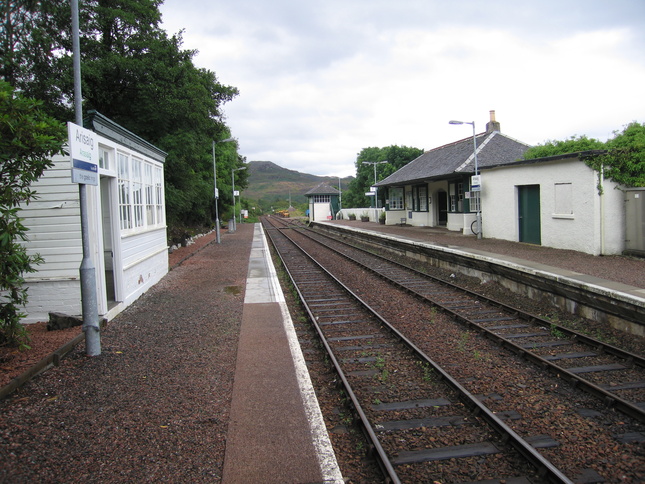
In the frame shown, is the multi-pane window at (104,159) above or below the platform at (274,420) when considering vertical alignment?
above

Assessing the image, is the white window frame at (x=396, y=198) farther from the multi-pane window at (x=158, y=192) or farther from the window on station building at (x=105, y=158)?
the window on station building at (x=105, y=158)

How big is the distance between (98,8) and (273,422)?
746 inches

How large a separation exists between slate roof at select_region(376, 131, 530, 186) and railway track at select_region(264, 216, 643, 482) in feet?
45.8

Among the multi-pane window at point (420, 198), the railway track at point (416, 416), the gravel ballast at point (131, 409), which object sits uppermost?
the multi-pane window at point (420, 198)

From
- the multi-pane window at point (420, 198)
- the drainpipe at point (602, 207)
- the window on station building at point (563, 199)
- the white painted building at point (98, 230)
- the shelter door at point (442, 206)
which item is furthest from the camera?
the multi-pane window at point (420, 198)

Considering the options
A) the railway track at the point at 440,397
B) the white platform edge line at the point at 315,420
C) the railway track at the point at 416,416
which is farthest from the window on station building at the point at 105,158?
the railway track at the point at 416,416

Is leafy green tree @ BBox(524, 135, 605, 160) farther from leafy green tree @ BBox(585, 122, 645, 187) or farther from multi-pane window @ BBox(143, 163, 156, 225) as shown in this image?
multi-pane window @ BBox(143, 163, 156, 225)

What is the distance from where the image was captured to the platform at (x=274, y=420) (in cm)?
356

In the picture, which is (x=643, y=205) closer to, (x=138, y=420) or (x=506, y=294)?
(x=506, y=294)

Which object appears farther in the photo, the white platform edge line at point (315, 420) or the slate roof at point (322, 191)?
the slate roof at point (322, 191)

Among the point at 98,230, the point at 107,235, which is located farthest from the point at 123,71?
the point at 98,230

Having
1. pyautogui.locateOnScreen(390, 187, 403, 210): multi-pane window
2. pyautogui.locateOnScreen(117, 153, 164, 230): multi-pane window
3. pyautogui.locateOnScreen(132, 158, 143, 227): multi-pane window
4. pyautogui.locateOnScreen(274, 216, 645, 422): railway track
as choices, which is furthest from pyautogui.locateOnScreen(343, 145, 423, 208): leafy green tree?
pyautogui.locateOnScreen(274, 216, 645, 422): railway track

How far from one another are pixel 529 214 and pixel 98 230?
46.4 feet

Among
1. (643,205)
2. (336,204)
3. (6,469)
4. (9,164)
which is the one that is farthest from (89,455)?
(336,204)
